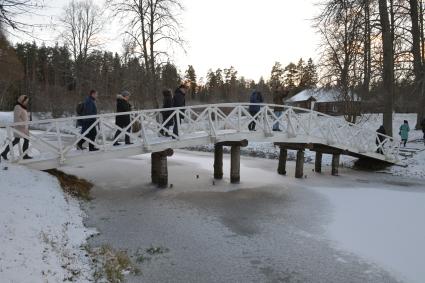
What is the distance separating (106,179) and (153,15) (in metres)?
10.9

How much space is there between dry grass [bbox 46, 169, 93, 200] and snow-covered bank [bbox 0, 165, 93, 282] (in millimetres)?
1001

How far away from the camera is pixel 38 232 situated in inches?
226

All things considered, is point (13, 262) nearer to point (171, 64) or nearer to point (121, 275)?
point (121, 275)

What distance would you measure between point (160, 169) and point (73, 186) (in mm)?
2626

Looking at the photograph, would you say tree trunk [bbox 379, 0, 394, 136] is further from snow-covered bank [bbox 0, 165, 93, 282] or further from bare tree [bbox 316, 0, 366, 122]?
snow-covered bank [bbox 0, 165, 93, 282]

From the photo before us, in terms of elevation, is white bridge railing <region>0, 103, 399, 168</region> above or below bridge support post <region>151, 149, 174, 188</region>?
above

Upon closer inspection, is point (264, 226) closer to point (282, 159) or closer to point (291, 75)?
point (282, 159)

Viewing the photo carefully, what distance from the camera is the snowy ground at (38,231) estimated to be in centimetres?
466

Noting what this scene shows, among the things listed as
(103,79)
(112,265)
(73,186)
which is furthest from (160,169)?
(103,79)

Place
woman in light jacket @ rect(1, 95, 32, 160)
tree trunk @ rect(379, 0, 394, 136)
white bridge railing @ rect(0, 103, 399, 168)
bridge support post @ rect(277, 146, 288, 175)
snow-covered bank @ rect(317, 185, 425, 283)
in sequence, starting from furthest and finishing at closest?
tree trunk @ rect(379, 0, 394, 136)
bridge support post @ rect(277, 146, 288, 175)
white bridge railing @ rect(0, 103, 399, 168)
woman in light jacket @ rect(1, 95, 32, 160)
snow-covered bank @ rect(317, 185, 425, 283)

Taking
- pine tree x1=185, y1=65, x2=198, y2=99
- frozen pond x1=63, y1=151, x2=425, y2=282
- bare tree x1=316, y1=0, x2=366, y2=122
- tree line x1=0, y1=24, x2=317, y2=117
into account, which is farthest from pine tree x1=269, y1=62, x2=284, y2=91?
frozen pond x1=63, y1=151, x2=425, y2=282

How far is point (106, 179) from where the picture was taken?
513 inches

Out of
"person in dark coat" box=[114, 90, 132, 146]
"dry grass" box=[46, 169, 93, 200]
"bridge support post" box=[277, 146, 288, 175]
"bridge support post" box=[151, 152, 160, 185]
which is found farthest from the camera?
"bridge support post" box=[277, 146, 288, 175]

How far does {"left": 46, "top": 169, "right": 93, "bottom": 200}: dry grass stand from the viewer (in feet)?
32.1
